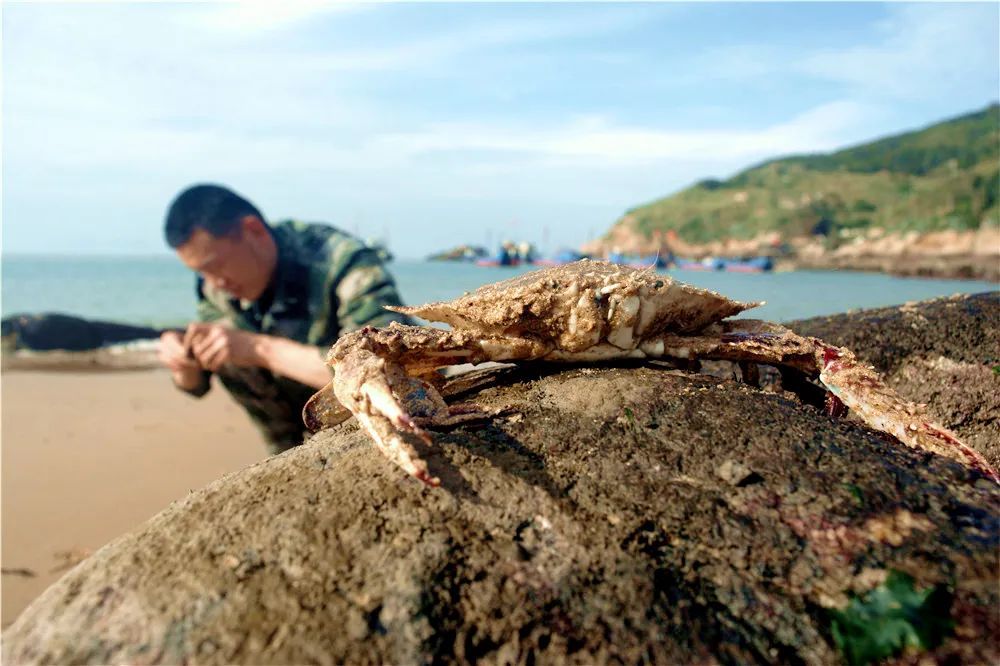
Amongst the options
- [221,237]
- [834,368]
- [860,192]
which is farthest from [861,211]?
[834,368]

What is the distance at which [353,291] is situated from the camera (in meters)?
5.60

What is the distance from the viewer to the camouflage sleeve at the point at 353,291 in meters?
5.50

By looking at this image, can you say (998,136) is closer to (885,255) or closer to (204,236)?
(885,255)

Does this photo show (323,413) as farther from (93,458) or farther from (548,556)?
(93,458)

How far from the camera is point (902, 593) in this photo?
1.36 m

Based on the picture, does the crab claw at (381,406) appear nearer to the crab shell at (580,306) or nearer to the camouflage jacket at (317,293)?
the crab shell at (580,306)

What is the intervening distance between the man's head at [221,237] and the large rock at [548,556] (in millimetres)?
3906

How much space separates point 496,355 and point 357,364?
1.91ft

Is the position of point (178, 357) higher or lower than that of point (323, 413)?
lower

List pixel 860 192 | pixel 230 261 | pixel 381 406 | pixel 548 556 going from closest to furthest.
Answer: pixel 548 556, pixel 381 406, pixel 230 261, pixel 860 192

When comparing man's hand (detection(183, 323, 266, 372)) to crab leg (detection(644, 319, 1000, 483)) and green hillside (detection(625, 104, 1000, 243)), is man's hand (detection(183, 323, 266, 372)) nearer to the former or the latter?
crab leg (detection(644, 319, 1000, 483))

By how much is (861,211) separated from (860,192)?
6994mm

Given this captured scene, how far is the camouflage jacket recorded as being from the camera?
560cm

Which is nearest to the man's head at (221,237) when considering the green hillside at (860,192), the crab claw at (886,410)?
the crab claw at (886,410)
